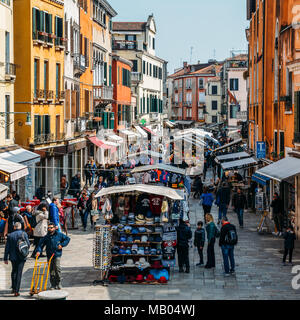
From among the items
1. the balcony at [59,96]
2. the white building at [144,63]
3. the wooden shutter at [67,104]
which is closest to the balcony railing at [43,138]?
the balcony at [59,96]

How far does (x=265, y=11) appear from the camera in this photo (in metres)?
32.5

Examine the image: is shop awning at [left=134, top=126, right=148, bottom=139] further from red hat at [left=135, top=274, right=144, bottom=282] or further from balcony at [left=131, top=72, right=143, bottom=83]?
red hat at [left=135, top=274, right=144, bottom=282]

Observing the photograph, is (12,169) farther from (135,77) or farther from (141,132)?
(135,77)

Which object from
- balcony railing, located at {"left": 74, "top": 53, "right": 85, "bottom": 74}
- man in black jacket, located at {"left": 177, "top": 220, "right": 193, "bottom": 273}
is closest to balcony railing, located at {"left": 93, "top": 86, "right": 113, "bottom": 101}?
balcony railing, located at {"left": 74, "top": 53, "right": 85, "bottom": 74}

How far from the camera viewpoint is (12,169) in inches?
970

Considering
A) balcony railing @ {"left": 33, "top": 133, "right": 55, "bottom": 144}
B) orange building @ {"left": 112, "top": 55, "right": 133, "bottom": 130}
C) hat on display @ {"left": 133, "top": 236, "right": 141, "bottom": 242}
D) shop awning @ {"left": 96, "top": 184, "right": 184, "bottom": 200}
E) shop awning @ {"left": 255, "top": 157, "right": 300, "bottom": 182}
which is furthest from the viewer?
orange building @ {"left": 112, "top": 55, "right": 133, "bottom": 130}

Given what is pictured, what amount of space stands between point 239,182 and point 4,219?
48.0 ft

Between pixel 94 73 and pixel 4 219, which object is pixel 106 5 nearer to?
pixel 94 73

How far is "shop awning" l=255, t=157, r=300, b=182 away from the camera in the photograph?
2103 cm

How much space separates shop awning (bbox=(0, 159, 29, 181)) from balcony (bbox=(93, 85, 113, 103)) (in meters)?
24.0

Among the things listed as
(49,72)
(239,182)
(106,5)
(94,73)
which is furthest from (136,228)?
(106,5)

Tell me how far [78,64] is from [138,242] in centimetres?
2596

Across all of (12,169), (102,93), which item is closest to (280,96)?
(12,169)

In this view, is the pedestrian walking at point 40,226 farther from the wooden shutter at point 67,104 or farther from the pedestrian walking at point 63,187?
the wooden shutter at point 67,104
